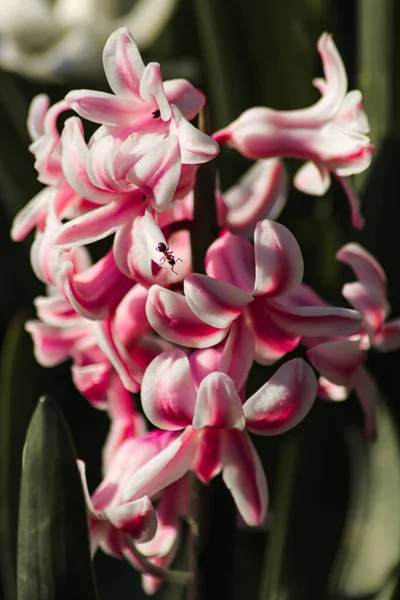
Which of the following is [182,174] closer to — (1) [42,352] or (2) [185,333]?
(2) [185,333]

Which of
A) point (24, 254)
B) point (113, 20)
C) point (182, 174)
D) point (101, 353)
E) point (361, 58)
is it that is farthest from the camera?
point (113, 20)

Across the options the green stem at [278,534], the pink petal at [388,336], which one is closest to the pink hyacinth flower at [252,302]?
the pink petal at [388,336]

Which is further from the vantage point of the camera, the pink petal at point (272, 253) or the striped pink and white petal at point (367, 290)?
the striped pink and white petal at point (367, 290)

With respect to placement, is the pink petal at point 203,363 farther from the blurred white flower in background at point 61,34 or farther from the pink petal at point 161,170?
the blurred white flower in background at point 61,34

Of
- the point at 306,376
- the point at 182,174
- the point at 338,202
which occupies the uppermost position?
the point at 182,174

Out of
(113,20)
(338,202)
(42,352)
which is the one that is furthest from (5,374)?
(113,20)

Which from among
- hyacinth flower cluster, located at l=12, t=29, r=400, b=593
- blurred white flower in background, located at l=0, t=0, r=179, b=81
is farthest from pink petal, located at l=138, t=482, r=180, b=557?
blurred white flower in background, located at l=0, t=0, r=179, b=81
